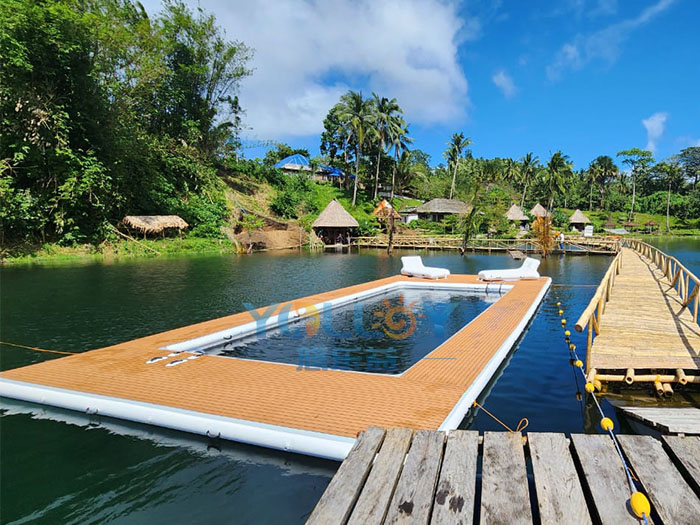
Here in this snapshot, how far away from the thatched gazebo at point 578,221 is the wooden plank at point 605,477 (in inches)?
2378

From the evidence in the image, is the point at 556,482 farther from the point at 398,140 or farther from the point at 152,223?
the point at 398,140

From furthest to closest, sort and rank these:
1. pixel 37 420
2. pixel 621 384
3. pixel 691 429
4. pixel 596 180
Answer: pixel 596 180 < pixel 621 384 < pixel 37 420 < pixel 691 429

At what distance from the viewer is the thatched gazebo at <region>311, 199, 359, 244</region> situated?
133ft

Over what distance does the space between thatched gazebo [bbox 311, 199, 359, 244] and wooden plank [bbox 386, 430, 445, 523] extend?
37.4 meters

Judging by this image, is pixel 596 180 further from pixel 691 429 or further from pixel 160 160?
pixel 691 429

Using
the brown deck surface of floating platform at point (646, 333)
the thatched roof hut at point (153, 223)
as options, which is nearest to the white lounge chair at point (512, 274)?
the brown deck surface of floating platform at point (646, 333)

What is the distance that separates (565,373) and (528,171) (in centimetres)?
6268

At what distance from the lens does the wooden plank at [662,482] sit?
2.30m

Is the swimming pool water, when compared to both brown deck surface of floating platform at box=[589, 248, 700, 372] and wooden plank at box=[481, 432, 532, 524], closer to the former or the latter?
brown deck surface of floating platform at box=[589, 248, 700, 372]

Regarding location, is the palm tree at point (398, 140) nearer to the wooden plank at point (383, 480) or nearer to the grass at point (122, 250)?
the grass at point (122, 250)

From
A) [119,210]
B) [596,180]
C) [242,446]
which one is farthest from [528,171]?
[242,446]

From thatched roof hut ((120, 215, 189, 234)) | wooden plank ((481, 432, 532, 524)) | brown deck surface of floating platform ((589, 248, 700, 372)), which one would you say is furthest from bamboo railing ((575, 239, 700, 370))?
thatched roof hut ((120, 215, 189, 234))

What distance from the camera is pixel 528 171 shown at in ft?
207

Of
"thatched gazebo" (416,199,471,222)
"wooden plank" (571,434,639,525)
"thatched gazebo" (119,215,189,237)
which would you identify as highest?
"thatched gazebo" (416,199,471,222)
